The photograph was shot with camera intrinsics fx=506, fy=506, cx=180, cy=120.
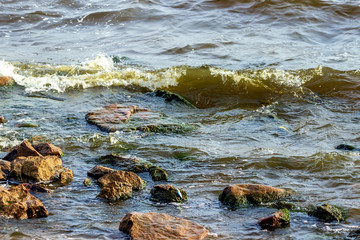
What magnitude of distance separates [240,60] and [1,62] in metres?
4.49

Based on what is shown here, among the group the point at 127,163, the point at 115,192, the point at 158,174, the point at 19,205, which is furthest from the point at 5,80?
the point at 19,205

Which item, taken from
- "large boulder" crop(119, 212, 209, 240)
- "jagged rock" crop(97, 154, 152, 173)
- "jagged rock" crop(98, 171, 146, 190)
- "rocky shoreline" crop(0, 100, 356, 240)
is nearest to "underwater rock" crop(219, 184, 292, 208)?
"rocky shoreline" crop(0, 100, 356, 240)

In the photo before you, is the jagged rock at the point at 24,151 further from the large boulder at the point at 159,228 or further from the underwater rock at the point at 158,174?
the large boulder at the point at 159,228

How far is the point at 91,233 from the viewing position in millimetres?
3557

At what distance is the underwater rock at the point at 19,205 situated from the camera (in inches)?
146

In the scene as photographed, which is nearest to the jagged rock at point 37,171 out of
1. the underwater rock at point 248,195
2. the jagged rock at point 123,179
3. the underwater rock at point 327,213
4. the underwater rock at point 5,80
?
the jagged rock at point 123,179

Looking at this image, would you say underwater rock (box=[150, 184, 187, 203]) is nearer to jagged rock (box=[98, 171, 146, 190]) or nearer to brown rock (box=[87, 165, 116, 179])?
jagged rock (box=[98, 171, 146, 190])

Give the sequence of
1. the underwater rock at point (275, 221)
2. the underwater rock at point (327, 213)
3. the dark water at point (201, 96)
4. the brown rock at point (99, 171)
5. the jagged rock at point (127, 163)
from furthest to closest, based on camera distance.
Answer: the jagged rock at point (127, 163) → the brown rock at point (99, 171) → the dark water at point (201, 96) → the underwater rock at point (327, 213) → the underwater rock at point (275, 221)

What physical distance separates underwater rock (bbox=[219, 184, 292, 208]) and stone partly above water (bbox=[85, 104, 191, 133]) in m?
2.11

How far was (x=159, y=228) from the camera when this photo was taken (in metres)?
3.46

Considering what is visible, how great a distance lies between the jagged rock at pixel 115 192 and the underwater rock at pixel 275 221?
3.76 ft

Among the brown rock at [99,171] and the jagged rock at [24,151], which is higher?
the jagged rock at [24,151]

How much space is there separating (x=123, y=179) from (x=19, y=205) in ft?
3.01

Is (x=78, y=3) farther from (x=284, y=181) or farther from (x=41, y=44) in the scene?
(x=284, y=181)
